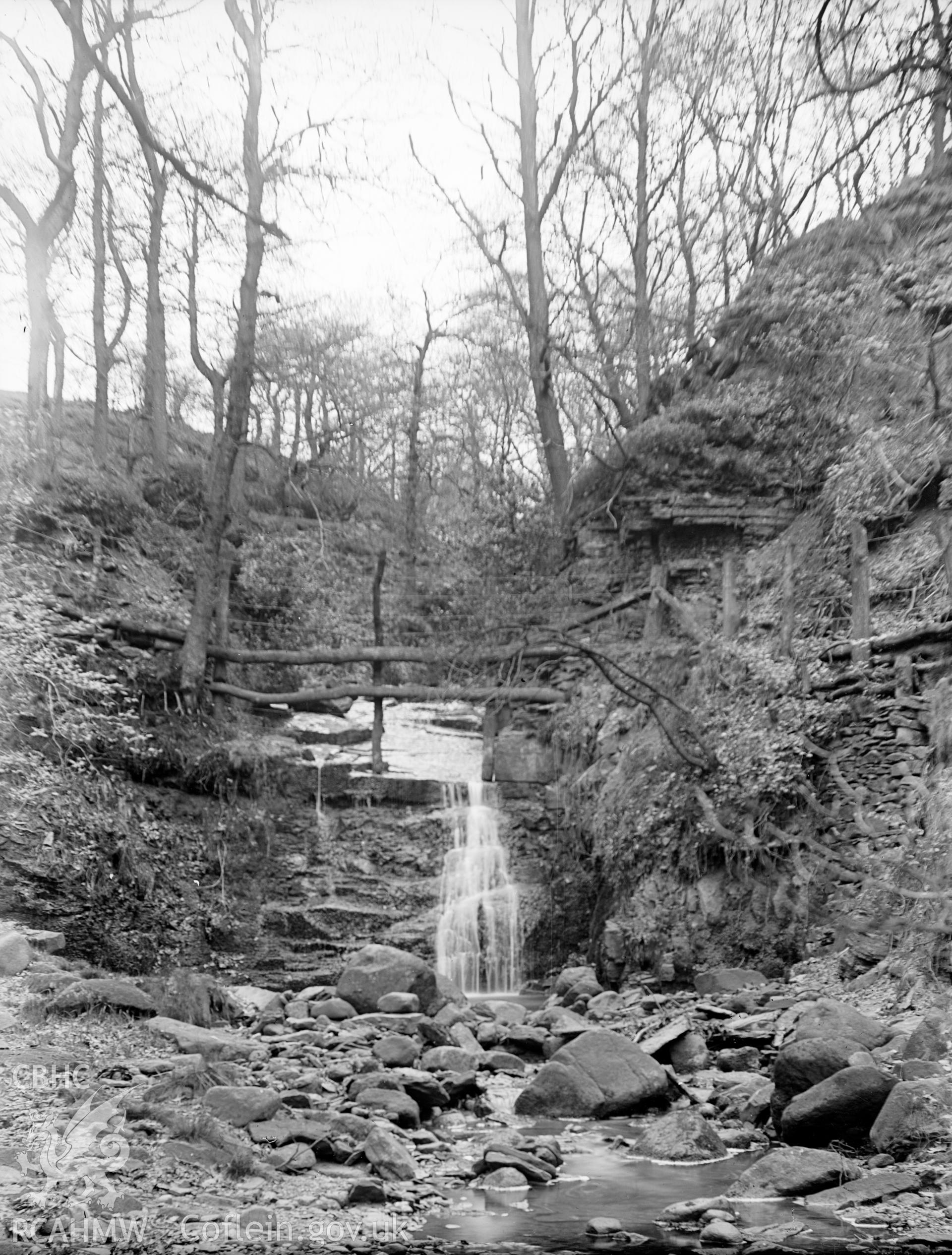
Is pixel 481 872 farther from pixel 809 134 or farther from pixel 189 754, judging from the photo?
pixel 809 134

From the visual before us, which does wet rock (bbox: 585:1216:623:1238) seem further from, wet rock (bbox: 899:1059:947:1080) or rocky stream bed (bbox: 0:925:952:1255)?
wet rock (bbox: 899:1059:947:1080)

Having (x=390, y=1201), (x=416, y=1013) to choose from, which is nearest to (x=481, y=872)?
(x=416, y=1013)

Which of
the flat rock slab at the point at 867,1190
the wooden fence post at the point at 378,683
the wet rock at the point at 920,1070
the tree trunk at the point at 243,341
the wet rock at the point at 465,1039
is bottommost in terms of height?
the wet rock at the point at 465,1039

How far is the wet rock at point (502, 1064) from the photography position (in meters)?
8.14

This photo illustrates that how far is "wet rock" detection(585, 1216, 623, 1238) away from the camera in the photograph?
4.64 metres

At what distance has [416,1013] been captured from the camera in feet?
30.0

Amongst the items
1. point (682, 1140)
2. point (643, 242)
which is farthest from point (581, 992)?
point (643, 242)

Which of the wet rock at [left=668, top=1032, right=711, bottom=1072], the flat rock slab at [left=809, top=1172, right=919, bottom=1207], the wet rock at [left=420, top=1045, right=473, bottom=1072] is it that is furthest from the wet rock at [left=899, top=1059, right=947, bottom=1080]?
the wet rock at [left=420, top=1045, right=473, bottom=1072]

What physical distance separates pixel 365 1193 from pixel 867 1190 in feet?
7.42

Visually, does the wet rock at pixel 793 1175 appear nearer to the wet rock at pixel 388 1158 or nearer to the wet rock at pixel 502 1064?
the wet rock at pixel 388 1158

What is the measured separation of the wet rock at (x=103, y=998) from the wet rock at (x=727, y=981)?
4.98 m

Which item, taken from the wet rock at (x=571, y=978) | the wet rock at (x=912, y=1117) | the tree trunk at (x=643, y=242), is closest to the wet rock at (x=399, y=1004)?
the wet rock at (x=571, y=978)

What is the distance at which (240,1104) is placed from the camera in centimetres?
572

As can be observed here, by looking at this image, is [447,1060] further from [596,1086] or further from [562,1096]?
[596,1086]
